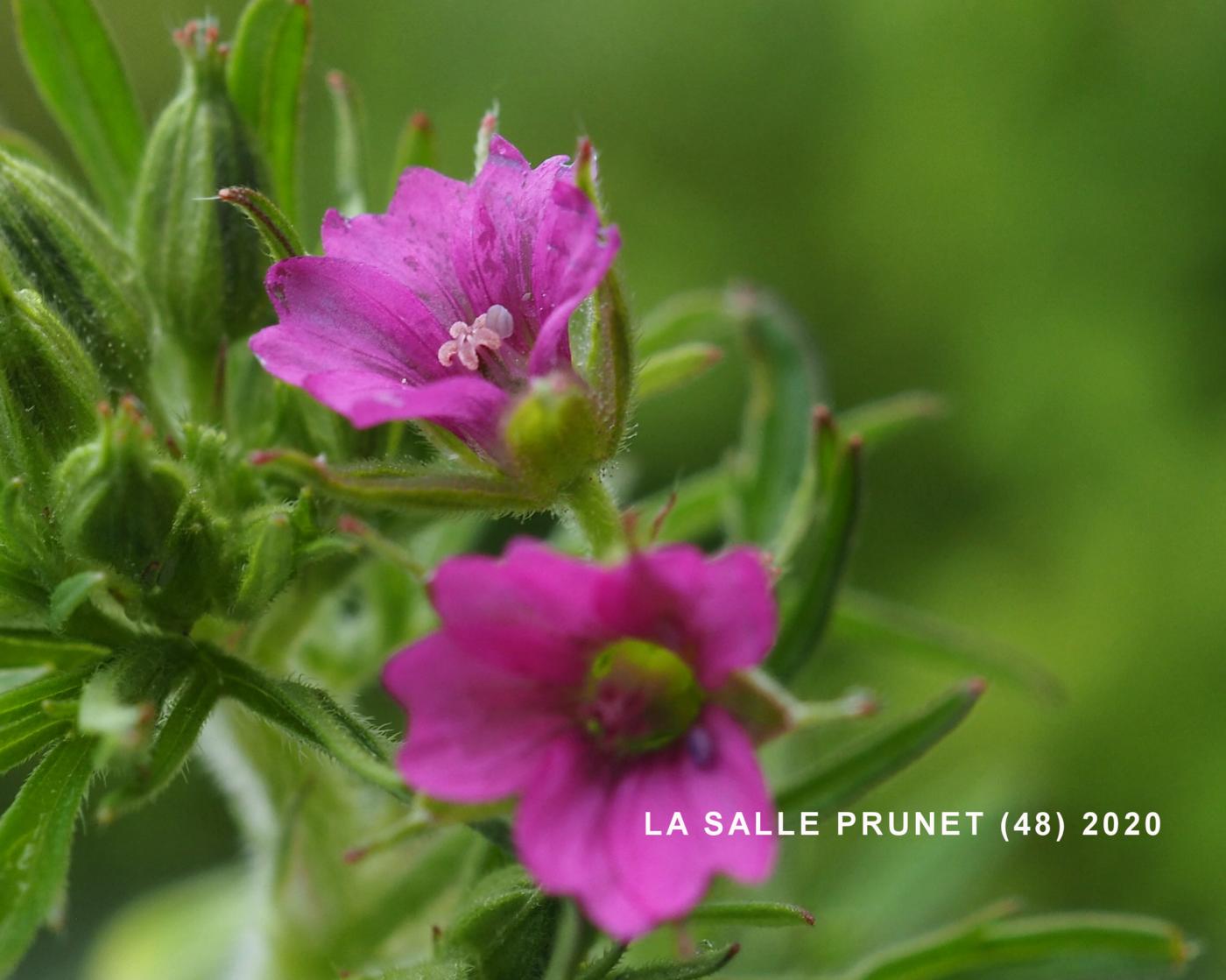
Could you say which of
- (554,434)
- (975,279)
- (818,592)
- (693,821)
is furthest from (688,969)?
(975,279)

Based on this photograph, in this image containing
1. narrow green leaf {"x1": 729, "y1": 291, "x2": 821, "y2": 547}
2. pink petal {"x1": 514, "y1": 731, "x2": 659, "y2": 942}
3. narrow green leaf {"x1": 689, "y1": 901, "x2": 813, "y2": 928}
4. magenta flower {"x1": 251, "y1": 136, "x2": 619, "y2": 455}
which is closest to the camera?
pink petal {"x1": 514, "y1": 731, "x2": 659, "y2": 942}

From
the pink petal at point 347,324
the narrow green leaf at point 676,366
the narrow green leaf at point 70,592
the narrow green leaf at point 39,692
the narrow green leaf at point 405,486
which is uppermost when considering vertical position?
the pink petal at point 347,324

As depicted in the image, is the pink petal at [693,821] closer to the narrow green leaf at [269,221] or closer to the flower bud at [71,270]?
the narrow green leaf at [269,221]

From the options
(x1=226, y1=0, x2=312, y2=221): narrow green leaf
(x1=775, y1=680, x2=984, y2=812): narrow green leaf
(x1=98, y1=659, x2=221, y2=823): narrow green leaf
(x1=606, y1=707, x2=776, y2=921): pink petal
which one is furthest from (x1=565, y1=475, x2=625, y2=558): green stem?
(x1=226, y1=0, x2=312, y2=221): narrow green leaf

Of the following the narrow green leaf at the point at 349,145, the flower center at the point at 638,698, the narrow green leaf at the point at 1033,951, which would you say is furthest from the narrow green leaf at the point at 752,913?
the narrow green leaf at the point at 349,145

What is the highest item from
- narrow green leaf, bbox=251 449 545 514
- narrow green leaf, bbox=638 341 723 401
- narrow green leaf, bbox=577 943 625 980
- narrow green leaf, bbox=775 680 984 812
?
narrow green leaf, bbox=251 449 545 514

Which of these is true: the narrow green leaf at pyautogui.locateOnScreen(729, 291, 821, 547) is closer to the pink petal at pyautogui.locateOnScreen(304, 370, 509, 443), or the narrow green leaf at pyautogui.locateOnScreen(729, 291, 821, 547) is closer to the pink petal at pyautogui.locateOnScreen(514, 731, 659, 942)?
the pink petal at pyautogui.locateOnScreen(304, 370, 509, 443)
